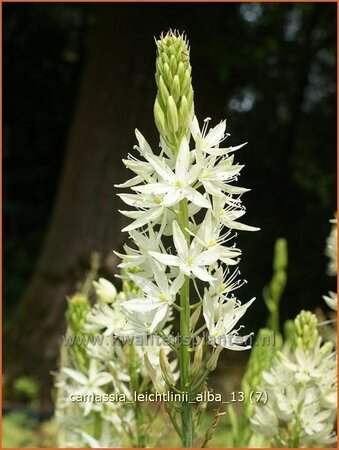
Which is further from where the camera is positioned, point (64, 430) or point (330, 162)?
point (330, 162)

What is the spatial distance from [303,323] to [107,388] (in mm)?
511

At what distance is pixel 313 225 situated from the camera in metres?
6.83

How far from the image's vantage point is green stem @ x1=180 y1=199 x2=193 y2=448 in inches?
42.0

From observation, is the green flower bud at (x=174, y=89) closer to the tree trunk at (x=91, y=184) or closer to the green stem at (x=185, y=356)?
the green stem at (x=185, y=356)

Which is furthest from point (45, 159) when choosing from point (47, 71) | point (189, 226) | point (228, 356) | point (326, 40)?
point (189, 226)

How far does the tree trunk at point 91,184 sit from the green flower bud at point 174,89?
3.34m

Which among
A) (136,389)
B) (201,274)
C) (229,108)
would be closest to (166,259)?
(201,274)

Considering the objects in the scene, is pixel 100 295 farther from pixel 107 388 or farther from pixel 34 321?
pixel 34 321

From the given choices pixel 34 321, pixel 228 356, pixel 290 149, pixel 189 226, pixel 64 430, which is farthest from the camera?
pixel 290 149

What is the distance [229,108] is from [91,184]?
144 centimetres

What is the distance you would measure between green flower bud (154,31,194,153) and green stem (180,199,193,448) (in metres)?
0.13

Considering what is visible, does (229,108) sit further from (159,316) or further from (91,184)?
(159,316)

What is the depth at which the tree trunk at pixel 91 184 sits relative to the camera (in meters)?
4.62

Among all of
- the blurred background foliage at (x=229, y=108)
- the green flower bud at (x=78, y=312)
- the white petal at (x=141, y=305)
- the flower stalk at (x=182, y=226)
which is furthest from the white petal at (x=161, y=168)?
the blurred background foliage at (x=229, y=108)
